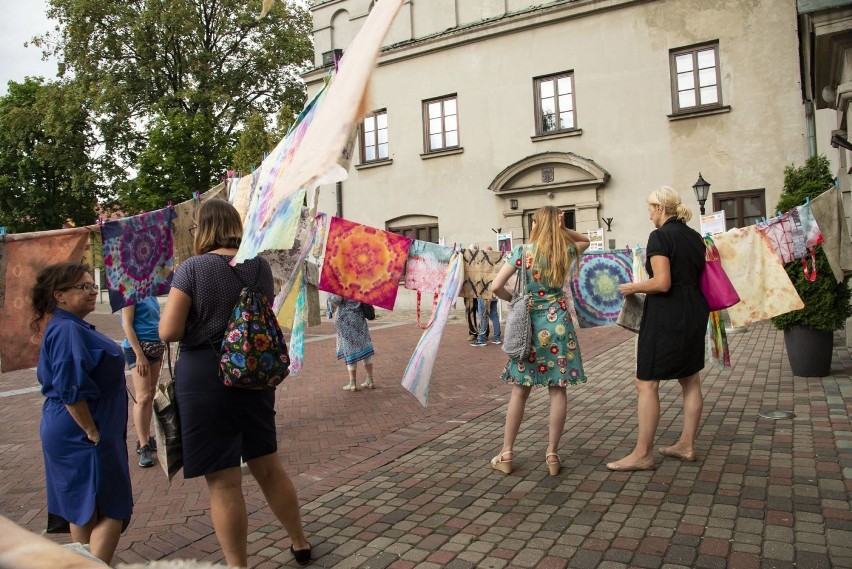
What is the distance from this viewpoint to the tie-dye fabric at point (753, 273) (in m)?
6.29

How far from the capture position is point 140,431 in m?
5.43

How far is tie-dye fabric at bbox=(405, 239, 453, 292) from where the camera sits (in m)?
5.40

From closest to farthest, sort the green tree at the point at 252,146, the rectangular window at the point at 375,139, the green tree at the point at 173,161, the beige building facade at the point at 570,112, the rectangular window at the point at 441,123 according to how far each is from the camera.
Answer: the beige building facade at the point at 570,112 < the rectangular window at the point at 441,123 < the rectangular window at the point at 375,139 < the green tree at the point at 252,146 < the green tree at the point at 173,161

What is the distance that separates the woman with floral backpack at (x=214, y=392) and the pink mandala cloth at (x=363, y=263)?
2.09m

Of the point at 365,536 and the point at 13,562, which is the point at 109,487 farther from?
the point at 13,562

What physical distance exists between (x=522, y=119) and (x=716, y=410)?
12929 millimetres

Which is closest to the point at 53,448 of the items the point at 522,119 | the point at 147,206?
the point at 522,119

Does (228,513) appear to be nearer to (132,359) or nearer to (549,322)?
(549,322)

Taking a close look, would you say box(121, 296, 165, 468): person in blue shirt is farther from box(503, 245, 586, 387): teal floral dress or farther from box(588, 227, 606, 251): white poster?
box(588, 227, 606, 251): white poster

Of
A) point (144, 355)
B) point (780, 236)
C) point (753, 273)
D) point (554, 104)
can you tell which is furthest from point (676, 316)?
point (554, 104)

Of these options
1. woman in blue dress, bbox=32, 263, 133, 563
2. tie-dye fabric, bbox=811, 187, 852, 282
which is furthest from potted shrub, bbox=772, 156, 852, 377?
woman in blue dress, bbox=32, 263, 133, 563

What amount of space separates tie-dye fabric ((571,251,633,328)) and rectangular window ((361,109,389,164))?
15.1 m

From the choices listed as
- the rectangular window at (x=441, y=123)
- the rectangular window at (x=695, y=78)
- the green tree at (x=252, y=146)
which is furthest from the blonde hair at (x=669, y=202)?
the green tree at (x=252, y=146)

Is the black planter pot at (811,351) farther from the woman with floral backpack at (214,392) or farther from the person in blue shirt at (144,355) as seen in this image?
the person in blue shirt at (144,355)
